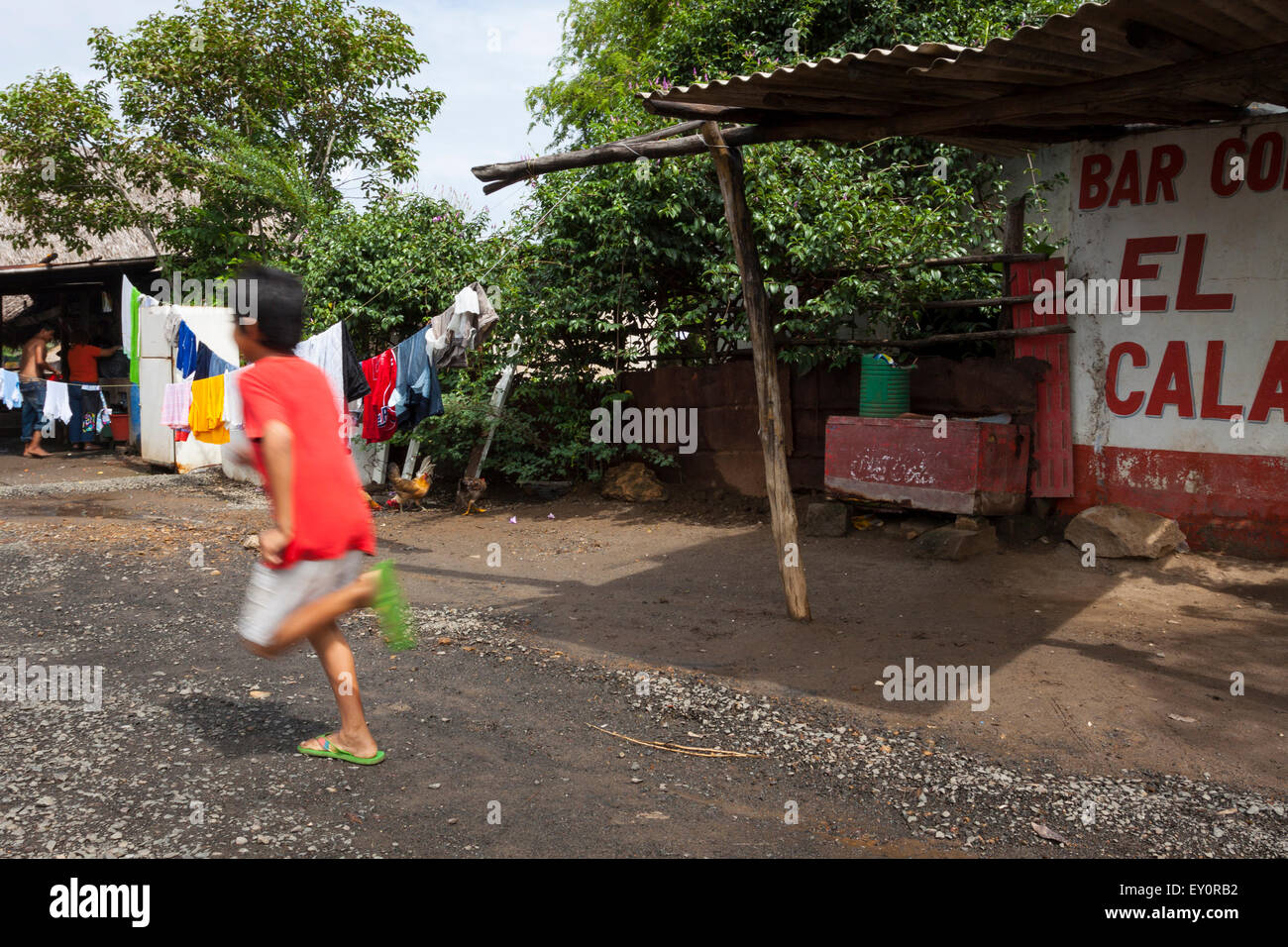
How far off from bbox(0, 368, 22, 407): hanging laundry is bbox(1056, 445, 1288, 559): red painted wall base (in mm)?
15402

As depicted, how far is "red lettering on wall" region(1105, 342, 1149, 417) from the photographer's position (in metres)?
7.08

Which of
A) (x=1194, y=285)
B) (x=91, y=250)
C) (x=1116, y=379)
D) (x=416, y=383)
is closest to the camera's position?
(x=1194, y=285)

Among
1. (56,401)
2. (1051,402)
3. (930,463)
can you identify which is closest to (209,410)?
(56,401)

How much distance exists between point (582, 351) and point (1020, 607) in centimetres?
567

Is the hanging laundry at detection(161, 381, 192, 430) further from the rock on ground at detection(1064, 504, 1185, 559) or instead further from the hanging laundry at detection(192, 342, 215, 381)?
the rock on ground at detection(1064, 504, 1185, 559)

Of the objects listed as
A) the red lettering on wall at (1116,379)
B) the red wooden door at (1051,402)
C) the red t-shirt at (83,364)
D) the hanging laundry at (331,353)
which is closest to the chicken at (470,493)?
the hanging laundry at (331,353)

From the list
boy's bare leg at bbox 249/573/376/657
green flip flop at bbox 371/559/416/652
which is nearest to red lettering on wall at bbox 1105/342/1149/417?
green flip flop at bbox 371/559/416/652

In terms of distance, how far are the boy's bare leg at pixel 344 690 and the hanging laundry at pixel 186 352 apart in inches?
354

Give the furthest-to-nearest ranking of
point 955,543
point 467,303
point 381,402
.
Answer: point 381,402, point 467,303, point 955,543

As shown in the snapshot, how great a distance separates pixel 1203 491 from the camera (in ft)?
22.2

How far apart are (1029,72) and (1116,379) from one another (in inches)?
136

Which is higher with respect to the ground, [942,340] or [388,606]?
[942,340]

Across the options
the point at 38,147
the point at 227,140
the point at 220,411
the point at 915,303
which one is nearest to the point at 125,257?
the point at 38,147

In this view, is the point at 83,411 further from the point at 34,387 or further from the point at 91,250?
the point at 91,250
